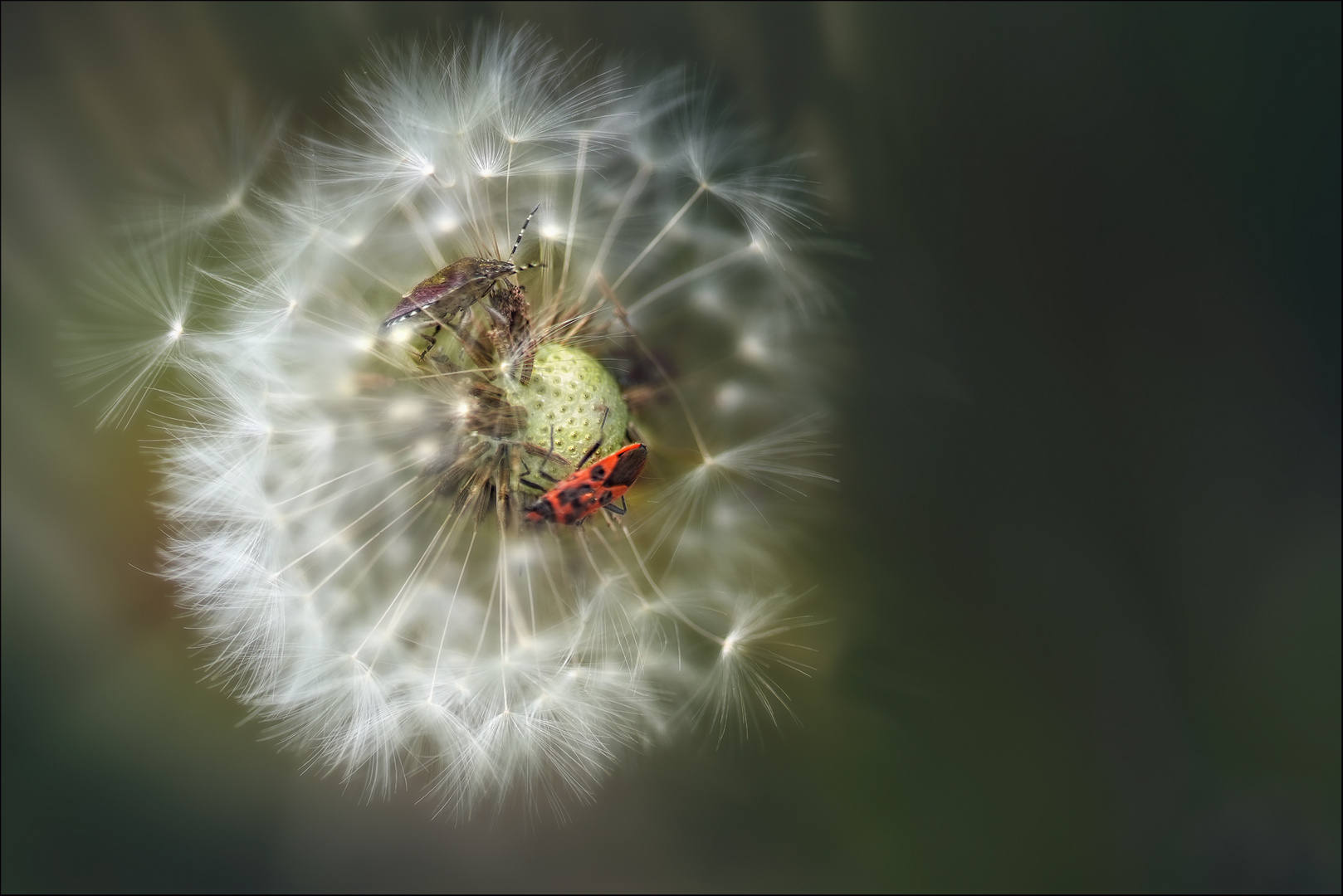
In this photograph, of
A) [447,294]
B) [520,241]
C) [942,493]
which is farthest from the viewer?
[942,493]

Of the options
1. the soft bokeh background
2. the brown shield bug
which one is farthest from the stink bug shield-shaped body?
the soft bokeh background

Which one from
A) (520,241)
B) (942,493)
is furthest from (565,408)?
(942,493)

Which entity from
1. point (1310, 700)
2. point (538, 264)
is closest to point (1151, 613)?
point (1310, 700)

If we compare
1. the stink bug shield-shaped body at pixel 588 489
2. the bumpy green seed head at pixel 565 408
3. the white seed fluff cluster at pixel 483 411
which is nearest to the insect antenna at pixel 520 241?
the white seed fluff cluster at pixel 483 411

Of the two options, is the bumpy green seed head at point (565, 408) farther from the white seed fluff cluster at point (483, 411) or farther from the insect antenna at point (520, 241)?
the insect antenna at point (520, 241)

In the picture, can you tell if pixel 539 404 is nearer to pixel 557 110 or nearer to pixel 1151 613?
pixel 557 110

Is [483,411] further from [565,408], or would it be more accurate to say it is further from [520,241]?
[520,241]
